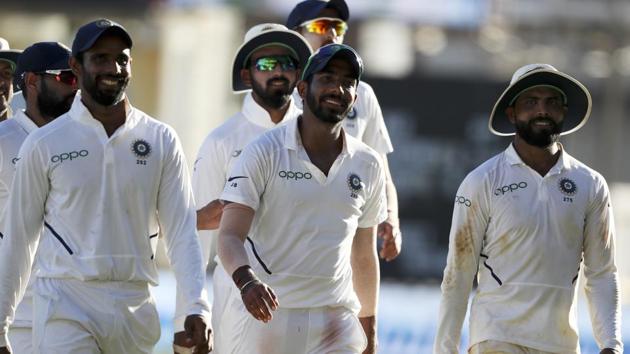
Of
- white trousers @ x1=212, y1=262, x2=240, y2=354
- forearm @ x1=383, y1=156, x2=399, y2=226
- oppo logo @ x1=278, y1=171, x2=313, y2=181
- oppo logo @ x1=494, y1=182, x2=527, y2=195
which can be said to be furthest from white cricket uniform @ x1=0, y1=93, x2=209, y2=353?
forearm @ x1=383, y1=156, x2=399, y2=226

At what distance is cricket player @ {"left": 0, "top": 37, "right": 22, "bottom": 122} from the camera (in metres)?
10.1

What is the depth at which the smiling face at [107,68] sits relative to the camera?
7.91 meters

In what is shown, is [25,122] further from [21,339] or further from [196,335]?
[196,335]

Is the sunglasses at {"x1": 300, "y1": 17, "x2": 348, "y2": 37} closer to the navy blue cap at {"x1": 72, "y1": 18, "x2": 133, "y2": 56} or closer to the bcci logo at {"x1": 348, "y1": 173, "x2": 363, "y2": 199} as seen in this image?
the bcci logo at {"x1": 348, "y1": 173, "x2": 363, "y2": 199}

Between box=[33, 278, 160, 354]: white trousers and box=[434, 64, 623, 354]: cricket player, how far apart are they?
163 cm

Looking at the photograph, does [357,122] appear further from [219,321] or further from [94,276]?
[94,276]

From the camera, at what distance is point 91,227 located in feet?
25.7

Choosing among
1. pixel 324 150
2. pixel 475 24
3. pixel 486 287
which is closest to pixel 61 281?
pixel 324 150

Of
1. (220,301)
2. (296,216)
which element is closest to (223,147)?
(220,301)

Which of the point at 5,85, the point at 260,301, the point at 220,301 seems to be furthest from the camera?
A: the point at 5,85

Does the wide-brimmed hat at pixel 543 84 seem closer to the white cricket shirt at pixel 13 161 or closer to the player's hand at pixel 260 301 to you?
the player's hand at pixel 260 301

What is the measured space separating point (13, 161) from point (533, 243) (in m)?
2.49

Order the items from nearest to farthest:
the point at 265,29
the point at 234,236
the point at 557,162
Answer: the point at 234,236, the point at 557,162, the point at 265,29

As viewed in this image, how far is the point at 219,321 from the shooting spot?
947cm
